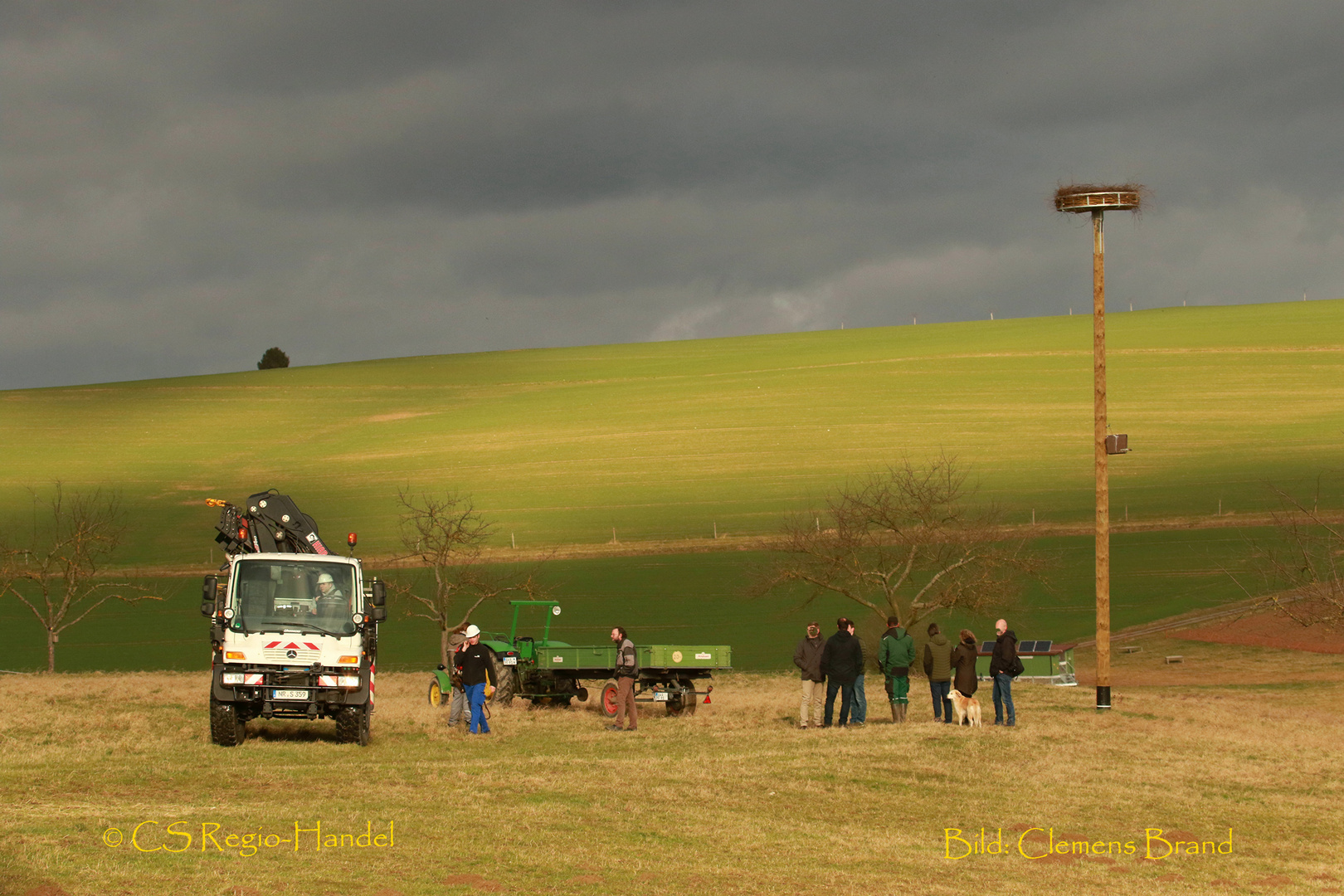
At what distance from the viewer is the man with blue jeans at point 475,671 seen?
873 inches

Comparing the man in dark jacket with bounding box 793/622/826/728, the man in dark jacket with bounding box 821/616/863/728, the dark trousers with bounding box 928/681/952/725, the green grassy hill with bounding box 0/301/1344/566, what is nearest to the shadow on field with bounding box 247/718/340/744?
the man in dark jacket with bounding box 793/622/826/728

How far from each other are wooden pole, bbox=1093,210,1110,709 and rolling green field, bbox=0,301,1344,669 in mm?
19308

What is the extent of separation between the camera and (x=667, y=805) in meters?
15.8

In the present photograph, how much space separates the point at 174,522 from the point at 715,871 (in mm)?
65405

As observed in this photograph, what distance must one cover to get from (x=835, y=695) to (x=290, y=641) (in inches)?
360

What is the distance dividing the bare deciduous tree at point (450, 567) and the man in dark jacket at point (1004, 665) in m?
16.1

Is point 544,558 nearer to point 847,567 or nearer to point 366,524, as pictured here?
→ point 366,524

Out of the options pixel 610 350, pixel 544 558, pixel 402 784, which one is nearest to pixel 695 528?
pixel 544 558

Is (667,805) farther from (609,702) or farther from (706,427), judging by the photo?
(706,427)

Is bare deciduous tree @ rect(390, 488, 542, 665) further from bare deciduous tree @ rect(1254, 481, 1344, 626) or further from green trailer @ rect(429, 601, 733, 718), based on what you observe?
bare deciduous tree @ rect(1254, 481, 1344, 626)

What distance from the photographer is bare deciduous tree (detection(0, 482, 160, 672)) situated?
145 ft

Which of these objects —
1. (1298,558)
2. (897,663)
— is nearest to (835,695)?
(897,663)

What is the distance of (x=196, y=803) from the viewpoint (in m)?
14.3

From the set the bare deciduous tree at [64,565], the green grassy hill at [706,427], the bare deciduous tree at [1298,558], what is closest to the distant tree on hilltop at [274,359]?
the green grassy hill at [706,427]
